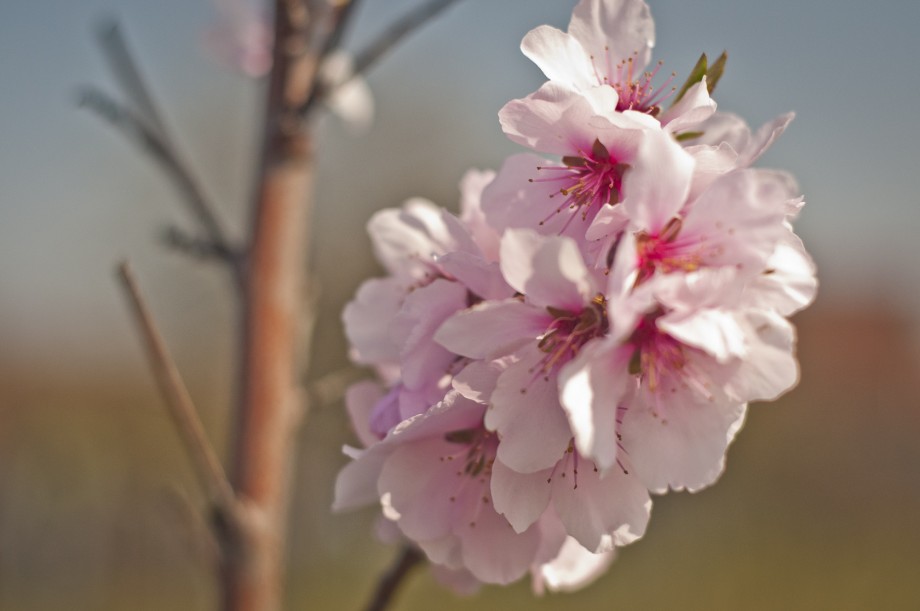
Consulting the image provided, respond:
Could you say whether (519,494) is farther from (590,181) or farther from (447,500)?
(590,181)

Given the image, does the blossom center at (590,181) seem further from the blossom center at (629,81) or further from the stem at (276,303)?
the stem at (276,303)

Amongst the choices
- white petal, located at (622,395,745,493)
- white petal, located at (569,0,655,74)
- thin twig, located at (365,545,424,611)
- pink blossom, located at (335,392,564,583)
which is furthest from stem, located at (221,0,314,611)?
white petal, located at (622,395,745,493)

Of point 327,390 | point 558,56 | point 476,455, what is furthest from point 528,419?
point 327,390

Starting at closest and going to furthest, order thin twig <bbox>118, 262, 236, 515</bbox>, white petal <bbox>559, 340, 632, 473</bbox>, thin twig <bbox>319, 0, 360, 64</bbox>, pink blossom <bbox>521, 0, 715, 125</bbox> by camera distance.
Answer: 1. white petal <bbox>559, 340, 632, 473</bbox>
2. pink blossom <bbox>521, 0, 715, 125</bbox>
3. thin twig <bbox>118, 262, 236, 515</bbox>
4. thin twig <bbox>319, 0, 360, 64</bbox>

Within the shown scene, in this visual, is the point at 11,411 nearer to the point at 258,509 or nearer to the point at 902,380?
the point at 258,509

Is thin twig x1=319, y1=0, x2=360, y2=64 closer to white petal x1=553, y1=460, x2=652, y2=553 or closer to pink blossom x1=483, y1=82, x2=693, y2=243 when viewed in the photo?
pink blossom x1=483, y1=82, x2=693, y2=243
